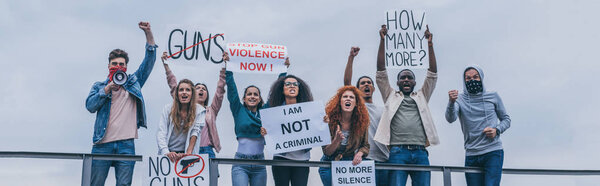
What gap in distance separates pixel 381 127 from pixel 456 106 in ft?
3.17

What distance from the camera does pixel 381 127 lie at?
8.21 metres

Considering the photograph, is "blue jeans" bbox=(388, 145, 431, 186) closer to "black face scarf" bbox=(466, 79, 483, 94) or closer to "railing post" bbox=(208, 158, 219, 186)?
"black face scarf" bbox=(466, 79, 483, 94)

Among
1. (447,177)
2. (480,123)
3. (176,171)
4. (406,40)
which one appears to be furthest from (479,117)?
(176,171)

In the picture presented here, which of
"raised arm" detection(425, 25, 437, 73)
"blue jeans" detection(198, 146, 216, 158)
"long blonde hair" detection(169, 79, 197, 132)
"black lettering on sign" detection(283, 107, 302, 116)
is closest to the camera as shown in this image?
"long blonde hair" detection(169, 79, 197, 132)

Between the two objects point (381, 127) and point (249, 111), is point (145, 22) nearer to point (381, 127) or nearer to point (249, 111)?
point (249, 111)

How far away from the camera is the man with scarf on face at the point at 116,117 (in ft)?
25.1

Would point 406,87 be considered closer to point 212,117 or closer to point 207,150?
point 212,117

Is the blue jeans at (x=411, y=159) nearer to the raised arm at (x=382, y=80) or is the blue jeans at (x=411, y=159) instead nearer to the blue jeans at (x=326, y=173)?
the blue jeans at (x=326, y=173)

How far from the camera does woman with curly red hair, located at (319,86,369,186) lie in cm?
796

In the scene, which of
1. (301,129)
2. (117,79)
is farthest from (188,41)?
(301,129)

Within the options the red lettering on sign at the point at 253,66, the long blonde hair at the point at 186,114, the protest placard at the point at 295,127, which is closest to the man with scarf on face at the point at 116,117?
the long blonde hair at the point at 186,114

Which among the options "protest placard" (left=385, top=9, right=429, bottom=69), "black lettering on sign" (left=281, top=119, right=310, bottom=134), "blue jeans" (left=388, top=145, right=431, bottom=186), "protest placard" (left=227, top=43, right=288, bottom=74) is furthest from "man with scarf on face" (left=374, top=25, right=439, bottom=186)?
"protest placard" (left=227, top=43, right=288, bottom=74)

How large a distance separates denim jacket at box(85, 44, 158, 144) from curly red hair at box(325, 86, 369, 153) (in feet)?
6.46

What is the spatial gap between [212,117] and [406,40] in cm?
252
